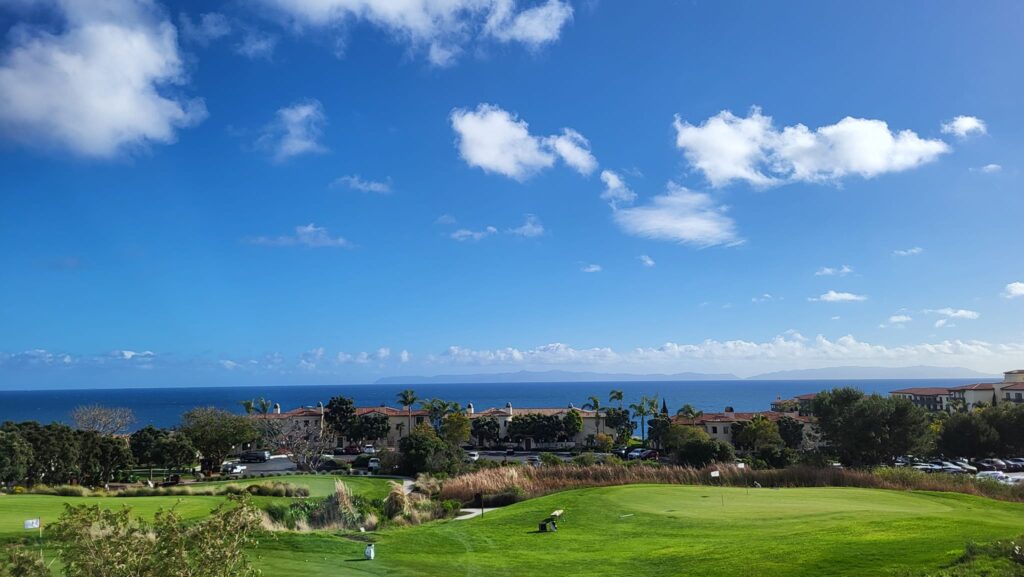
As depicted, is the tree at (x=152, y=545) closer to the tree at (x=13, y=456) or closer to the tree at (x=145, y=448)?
the tree at (x=13, y=456)

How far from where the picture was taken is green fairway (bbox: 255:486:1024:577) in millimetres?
14211

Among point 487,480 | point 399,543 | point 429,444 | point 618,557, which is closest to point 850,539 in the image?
point 618,557

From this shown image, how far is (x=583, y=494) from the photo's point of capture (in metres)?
28.3

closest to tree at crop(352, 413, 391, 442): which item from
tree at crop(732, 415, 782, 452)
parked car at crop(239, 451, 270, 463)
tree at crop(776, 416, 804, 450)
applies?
parked car at crop(239, 451, 270, 463)

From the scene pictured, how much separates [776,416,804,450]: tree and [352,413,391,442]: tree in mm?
44573

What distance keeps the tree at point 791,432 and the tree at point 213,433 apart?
54.8 m

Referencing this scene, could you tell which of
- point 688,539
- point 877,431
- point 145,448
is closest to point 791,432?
point 877,431

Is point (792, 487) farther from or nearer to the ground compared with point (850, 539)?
nearer to the ground

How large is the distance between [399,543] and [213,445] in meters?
42.5

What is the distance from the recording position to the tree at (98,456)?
42.3 metres

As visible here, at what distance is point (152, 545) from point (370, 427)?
2764 inches

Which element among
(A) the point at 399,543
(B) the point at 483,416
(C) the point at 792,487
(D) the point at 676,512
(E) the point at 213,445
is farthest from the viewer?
(B) the point at 483,416

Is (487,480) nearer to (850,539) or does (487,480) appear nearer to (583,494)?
(583,494)

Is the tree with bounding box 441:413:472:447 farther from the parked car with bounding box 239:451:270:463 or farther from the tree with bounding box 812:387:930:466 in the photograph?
the tree with bounding box 812:387:930:466
